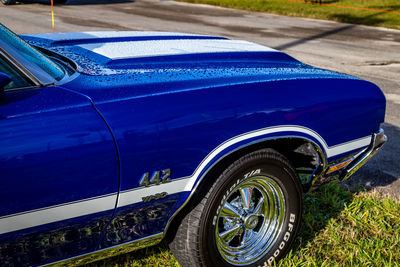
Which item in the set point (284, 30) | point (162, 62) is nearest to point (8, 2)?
point (284, 30)

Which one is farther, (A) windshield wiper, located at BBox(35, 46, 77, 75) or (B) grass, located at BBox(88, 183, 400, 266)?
(B) grass, located at BBox(88, 183, 400, 266)

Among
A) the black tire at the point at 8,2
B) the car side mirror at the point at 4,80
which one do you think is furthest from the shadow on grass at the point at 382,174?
the black tire at the point at 8,2

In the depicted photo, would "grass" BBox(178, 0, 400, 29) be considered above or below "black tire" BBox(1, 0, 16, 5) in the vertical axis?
above

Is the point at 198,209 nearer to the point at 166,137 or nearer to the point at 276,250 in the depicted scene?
the point at 166,137

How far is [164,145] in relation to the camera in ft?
6.55

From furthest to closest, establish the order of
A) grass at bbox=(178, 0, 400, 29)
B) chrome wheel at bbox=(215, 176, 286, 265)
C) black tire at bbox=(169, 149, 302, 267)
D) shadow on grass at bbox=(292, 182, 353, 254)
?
1. grass at bbox=(178, 0, 400, 29)
2. shadow on grass at bbox=(292, 182, 353, 254)
3. chrome wheel at bbox=(215, 176, 286, 265)
4. black tire at bbox=(169, 149, 302, 267)

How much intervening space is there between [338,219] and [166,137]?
190cm

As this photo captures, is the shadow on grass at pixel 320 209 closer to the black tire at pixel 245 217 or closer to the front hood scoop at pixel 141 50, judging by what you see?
the black tire at pixel 245 217

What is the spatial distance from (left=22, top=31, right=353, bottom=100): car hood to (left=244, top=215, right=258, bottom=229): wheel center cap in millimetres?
773

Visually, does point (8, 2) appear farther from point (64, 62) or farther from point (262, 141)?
point (262, 141)

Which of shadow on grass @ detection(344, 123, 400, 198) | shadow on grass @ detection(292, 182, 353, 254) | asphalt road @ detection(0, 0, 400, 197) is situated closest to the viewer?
shadow on grass @ detection(292, 182, 353, 254)

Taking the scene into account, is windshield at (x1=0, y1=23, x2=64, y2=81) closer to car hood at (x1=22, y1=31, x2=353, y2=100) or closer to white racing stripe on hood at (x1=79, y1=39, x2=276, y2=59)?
car hood at (x1=22, y1=31, x2=353, y2=100)

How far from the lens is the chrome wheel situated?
252 cm

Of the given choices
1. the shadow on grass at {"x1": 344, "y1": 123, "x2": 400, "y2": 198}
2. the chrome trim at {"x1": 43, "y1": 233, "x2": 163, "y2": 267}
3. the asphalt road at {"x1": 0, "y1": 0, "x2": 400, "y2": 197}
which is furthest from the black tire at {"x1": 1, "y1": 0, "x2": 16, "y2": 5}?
the chrome trim at {"x1": 43, "y1": 233, "x2": 163, "y2": 267}
